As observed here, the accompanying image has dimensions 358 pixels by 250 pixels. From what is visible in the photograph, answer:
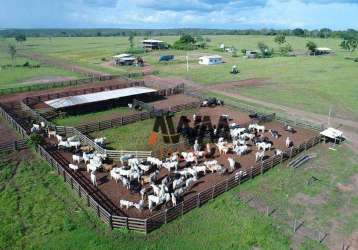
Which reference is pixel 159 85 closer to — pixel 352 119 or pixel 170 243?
pixel 352 119

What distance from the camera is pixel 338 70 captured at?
212 feet

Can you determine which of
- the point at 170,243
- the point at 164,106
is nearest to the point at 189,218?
the point at 170,243

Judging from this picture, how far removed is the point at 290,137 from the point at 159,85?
87.9 ft

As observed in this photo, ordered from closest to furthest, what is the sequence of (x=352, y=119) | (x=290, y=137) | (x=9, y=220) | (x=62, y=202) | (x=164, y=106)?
1. (x=9, y=220)
2. (x=62, y=202)
3. (x=290, y=137)
4. (x=352, y=119)
5. (x=164, y=106)

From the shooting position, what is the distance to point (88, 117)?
113 ft

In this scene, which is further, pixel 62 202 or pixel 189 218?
pixel 62 202

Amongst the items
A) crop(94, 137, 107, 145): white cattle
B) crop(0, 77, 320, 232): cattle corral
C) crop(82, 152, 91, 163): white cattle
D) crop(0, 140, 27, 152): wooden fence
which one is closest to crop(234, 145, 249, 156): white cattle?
crop(0, 77, 320, 232): cattle corral

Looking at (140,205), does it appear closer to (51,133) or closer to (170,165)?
(170,165)

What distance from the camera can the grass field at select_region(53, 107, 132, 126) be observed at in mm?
32844

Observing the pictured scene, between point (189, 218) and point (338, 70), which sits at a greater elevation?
point (338, 70)

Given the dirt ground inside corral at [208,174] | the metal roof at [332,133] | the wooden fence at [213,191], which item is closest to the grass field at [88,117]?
the dirt ground inside corral at [208,174]

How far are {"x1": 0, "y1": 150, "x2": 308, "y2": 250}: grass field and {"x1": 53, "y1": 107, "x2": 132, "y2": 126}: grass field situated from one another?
13.4 metres

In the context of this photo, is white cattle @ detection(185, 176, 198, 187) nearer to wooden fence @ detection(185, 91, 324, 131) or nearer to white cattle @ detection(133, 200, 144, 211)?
white cattle @ detection(133, 200, 144, 211)

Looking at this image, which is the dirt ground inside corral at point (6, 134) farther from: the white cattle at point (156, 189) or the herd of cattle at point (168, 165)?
the white cattle at point (156, 189)
